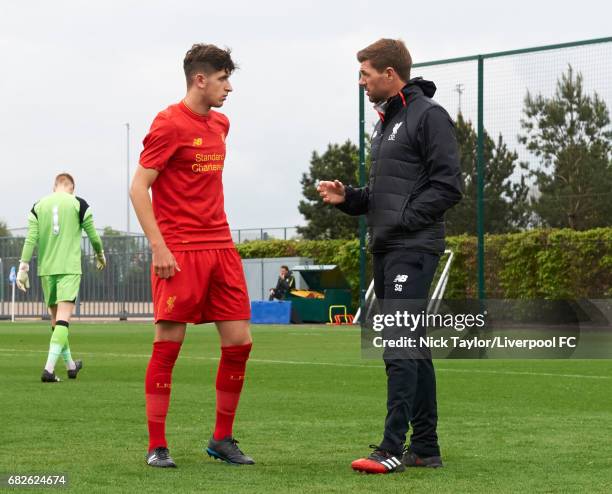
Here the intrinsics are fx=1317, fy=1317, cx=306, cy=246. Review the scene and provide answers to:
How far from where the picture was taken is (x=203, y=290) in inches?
261

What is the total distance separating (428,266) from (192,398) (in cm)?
431

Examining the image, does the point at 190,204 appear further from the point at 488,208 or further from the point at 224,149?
the point at 488,208

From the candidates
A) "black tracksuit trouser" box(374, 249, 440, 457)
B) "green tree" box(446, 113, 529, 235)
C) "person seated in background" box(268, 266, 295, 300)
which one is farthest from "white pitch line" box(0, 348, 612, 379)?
"person seated in background" box(268, 266, 295, 300)

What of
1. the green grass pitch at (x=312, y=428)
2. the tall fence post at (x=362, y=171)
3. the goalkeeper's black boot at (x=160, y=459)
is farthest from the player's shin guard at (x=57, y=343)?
the tall fence post at (x=362, y=171)

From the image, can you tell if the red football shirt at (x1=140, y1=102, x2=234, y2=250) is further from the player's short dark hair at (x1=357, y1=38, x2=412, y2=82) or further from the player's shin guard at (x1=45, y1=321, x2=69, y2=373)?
the player's shin guard at (x1=45, y1=321, x2=69, y2=373)

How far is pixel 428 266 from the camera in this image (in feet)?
21.3

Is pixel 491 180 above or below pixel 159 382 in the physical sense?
above

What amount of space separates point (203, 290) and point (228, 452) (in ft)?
2.71

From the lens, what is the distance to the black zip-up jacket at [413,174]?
20.9 ft

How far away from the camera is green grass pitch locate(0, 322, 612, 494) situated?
596cm

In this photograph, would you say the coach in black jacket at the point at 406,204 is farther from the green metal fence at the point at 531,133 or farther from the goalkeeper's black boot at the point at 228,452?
the green metal fence at the point at 531,133

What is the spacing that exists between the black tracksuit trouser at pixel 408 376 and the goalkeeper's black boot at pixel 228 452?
2.42ft

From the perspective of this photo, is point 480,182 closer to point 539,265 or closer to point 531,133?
point 531,133

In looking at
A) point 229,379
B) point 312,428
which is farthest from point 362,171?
point 229,379
